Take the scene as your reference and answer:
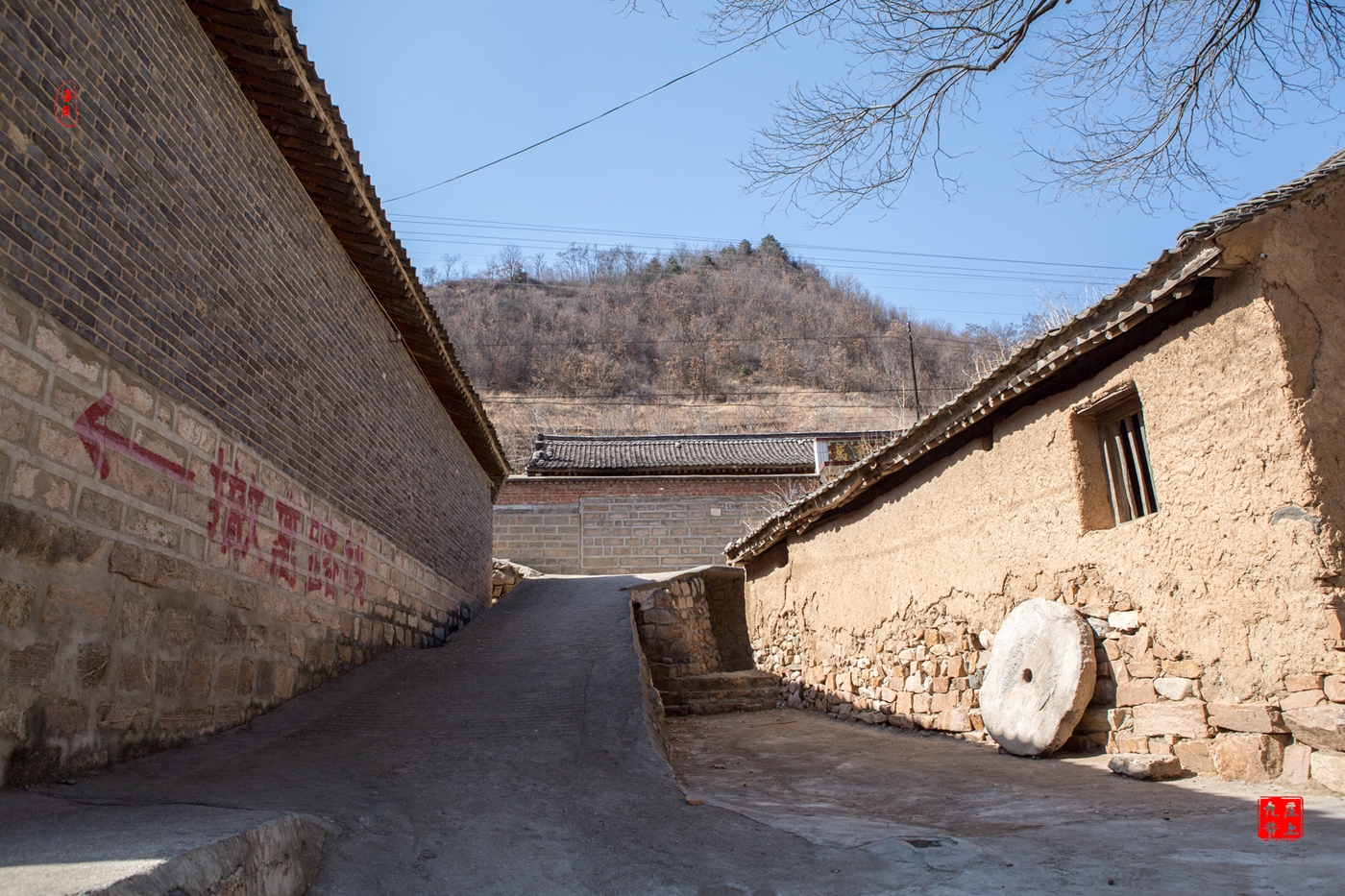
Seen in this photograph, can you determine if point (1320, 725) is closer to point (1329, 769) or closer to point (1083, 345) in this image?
point (1329, 769)

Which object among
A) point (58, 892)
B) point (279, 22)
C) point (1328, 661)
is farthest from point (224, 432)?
point (1328, 661)

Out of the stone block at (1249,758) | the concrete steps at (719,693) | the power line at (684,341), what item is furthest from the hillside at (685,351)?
the stone block at (1249,758)

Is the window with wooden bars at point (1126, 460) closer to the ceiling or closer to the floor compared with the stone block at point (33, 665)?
closer to the ceiling

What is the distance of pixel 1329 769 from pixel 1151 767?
34.1 inches

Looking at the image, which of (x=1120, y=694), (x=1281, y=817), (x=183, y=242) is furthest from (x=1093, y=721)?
(x=183, y=242)

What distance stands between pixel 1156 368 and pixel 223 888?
5.56 meters

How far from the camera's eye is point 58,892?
2.25 m

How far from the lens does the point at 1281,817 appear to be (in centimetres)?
383

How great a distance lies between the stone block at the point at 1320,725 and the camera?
4258 millimetres

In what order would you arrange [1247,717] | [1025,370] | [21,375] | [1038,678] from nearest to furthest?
[21,375], [1247,717], [1038,678], [1025,370]

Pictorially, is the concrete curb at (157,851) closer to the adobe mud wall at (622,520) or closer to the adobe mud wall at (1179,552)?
the adobe mud wall at (1179,552)

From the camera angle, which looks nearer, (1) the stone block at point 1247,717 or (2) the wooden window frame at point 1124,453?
(1) the stone block at point 1247,717

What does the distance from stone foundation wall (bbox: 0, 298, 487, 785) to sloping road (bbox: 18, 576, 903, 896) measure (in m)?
0.28

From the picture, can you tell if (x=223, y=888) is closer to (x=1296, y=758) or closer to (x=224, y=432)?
(x=224, y=432)
